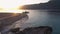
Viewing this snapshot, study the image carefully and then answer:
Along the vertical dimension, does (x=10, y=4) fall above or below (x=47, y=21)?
above

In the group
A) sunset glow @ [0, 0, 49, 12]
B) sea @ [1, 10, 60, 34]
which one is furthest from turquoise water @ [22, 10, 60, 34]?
sunset glow @ [0, 0, 49, 12]

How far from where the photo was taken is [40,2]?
38.0 inches

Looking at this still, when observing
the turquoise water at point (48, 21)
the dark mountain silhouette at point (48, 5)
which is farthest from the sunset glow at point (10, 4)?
→ the turquoise water at point (48, 21)

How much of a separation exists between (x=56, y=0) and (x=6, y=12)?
0.42 m

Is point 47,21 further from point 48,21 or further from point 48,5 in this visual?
point 48,5

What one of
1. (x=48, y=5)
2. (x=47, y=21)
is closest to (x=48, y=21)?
(x=47, y=21)

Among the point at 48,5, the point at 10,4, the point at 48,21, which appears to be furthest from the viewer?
the point at 48,21

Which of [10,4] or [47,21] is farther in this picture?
[47,21]

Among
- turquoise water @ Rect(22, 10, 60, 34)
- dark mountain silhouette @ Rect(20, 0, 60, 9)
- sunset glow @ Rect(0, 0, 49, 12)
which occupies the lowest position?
turquoise water @ Rect(22, 10, 60, 34)

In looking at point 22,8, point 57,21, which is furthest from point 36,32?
point 57,21

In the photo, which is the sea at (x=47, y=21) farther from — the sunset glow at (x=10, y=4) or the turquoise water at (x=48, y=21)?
the sunset glow at (x=10, y=4)

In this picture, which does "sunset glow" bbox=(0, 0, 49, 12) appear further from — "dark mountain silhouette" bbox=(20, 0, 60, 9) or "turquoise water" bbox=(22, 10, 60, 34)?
"turquoise water" bbox=(22, 10, 60, 34)

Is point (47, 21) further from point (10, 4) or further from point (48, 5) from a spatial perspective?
point (10, 4)

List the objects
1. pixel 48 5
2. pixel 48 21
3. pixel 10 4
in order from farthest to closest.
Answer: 1. pixel 48 21
2. pixel 48 5
3. pixel 10 4
